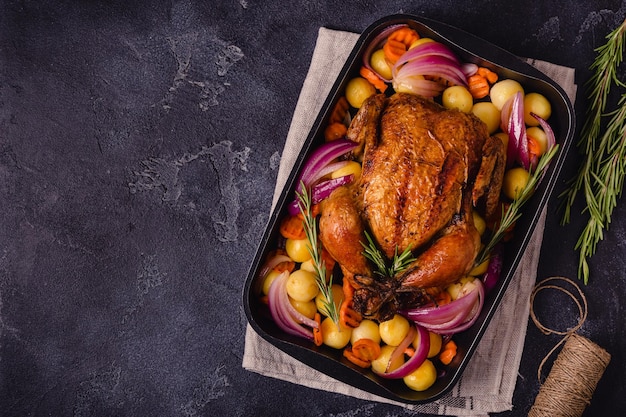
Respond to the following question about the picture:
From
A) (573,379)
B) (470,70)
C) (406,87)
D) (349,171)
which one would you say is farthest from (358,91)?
(573,379)

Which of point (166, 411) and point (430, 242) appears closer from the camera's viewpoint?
point (430, 242)

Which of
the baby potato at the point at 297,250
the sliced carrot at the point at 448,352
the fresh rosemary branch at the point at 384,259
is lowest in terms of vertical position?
the sliced carrot at the point at 448,352

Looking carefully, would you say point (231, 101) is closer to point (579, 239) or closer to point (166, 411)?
point (166, 411)

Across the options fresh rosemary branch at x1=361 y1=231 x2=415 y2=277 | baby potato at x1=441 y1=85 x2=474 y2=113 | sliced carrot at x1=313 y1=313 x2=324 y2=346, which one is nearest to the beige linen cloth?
sliced carrot at x1=313 y1=313 x2=324 y2=346

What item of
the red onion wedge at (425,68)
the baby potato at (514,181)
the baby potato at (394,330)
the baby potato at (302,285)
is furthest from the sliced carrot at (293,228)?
the baby potato at (514,181)

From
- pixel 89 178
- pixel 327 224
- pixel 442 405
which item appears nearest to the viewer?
pixel 327 224

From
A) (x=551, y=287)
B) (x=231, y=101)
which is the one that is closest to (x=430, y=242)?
(x=551, y=287)

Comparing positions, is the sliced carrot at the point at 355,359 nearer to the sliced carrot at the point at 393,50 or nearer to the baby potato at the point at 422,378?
the baby potato at the point at 422,378
